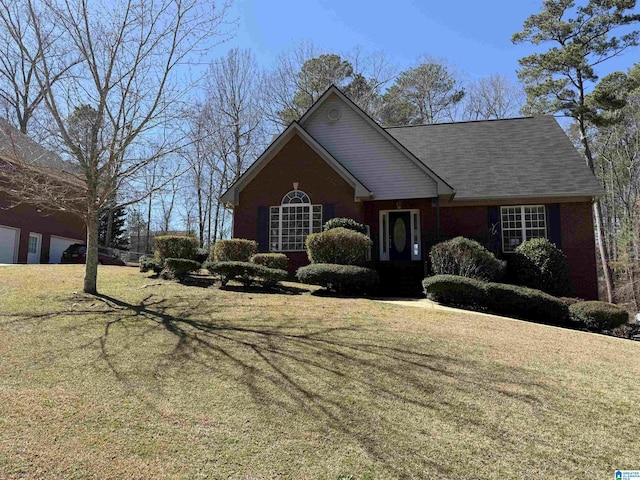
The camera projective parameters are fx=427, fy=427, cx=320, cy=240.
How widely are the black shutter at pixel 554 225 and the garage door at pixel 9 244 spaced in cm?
2460

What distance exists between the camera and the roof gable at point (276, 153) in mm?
14897

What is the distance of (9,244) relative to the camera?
2162 cm

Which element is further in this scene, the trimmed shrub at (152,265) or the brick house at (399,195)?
the brick house at (399,195)

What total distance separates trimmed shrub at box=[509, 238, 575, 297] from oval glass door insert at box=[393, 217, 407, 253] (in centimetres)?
391

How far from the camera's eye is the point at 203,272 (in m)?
13.8

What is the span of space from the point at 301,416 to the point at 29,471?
2332 millimetres

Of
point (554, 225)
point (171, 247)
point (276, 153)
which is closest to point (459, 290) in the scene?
point (554, 225)

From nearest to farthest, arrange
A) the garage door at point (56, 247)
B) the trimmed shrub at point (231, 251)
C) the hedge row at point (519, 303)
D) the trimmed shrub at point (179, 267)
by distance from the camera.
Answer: the hedge row at point (519, 303) < the trimmed shrub at point (179, 267) < the trimmed shrub at point (231, 251) < the garage door at point (56, 247)

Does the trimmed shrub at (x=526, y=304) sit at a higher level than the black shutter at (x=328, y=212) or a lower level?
lower

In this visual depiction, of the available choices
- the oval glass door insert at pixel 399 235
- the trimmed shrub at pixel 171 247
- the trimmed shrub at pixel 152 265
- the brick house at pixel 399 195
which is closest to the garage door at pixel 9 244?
the trimmed shrub at pixel 152 265

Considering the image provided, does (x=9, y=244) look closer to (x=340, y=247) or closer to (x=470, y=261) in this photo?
(x=340, y=247)

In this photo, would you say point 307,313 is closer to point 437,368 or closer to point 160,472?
point 437,368

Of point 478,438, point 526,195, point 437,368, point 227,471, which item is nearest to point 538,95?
point 526,195

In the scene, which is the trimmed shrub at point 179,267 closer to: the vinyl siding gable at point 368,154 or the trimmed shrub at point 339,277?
the trimmed shrub at point 339,277
